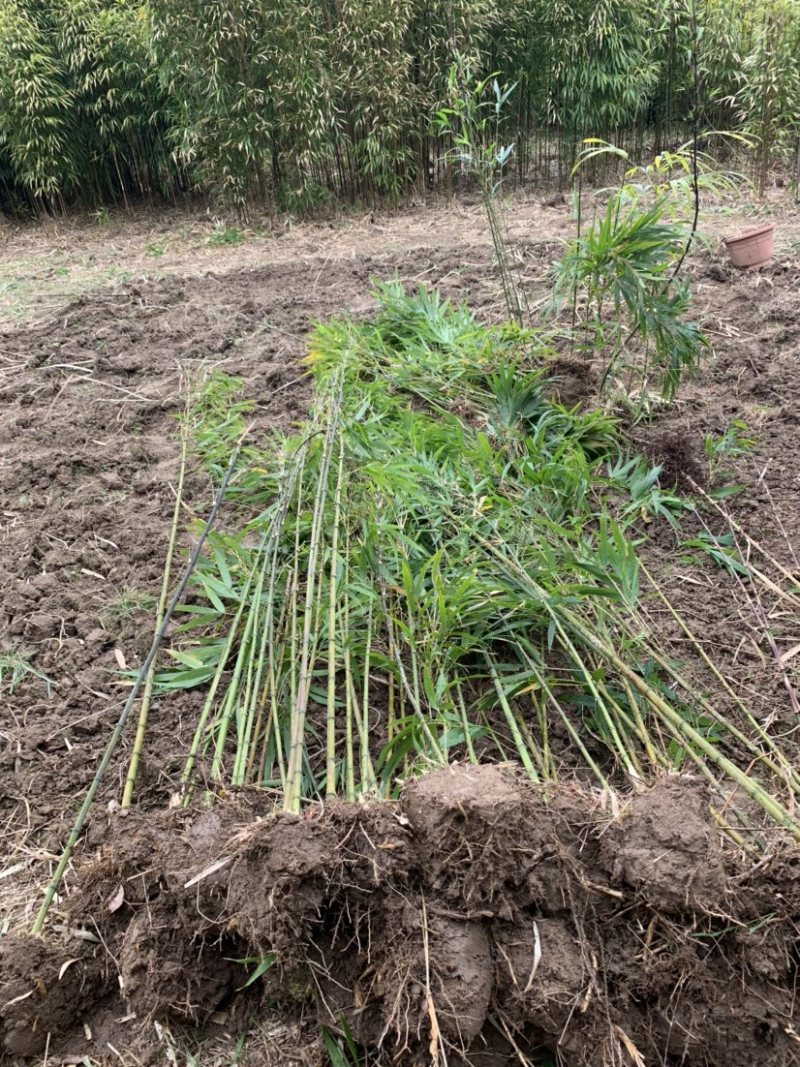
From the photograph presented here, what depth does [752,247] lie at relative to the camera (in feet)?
14.6

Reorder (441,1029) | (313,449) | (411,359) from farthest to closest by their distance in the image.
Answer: (411,359) → (313,449) → (441,1029)

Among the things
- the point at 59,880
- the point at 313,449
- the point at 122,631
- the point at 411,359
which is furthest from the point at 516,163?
the point at 59,880

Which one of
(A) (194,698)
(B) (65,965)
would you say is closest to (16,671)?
(A) (194,698)

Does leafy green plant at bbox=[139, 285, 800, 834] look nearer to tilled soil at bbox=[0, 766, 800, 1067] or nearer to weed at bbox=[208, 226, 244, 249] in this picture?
tilled soil at bbox=[0, 766, 800, 1067]

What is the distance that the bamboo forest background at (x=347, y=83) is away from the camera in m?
6.83

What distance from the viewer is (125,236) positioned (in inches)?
324

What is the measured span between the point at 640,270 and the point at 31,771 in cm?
247

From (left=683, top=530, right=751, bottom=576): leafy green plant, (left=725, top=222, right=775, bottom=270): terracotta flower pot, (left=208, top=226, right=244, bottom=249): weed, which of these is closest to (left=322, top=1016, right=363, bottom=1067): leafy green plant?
(left=683, top=530, right=751, bottom=576): leafy green plant

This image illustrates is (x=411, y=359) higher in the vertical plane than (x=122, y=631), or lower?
higher

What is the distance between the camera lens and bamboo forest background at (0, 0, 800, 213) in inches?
269

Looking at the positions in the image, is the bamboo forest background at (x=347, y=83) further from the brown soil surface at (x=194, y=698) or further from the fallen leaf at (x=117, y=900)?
the fallen leaf at (x=117, y=900)

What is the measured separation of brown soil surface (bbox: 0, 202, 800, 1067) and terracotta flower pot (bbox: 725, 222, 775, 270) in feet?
0.29

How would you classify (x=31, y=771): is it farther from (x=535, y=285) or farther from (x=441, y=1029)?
(x=535, y=285)

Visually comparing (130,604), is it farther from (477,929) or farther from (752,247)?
(752,247)
